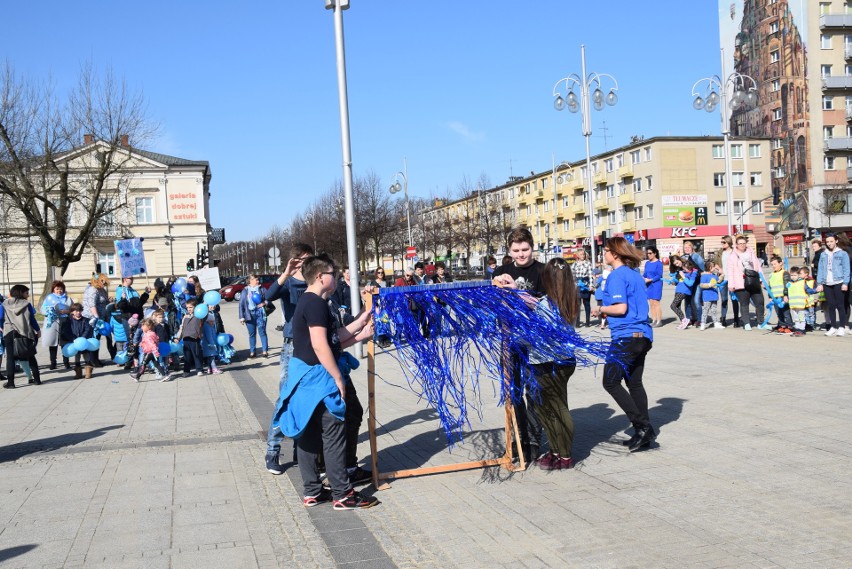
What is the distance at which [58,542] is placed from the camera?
17.5 feet

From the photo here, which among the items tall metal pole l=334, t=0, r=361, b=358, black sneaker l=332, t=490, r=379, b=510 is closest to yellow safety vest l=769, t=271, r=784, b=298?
tall metal pole l=334, t=0, r=361, b=358

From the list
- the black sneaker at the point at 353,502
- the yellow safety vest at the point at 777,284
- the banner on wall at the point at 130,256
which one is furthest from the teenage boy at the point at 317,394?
the banner on wall at the point at 130,256

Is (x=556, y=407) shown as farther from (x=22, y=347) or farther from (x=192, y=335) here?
(x=22, y=347)

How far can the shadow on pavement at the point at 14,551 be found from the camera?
5098 millimetres

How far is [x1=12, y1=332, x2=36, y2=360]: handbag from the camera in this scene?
1422cm

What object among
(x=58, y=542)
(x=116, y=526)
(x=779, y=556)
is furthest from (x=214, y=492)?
(x=779, y=556)

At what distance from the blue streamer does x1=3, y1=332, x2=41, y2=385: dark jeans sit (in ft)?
33.7

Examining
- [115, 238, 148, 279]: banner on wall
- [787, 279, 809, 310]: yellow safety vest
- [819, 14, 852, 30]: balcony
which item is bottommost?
[787, 279, 809, 310]: yellow safety vest

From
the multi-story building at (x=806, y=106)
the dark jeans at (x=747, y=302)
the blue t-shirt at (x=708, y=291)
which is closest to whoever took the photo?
the dark jeans at (x=747, y=302)

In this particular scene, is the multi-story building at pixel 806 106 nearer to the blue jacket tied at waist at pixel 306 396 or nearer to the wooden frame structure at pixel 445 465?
the wooden frame structure at pixel 445 465

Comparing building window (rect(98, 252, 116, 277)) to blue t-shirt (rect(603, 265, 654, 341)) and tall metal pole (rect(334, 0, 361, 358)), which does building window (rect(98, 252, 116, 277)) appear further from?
blue t-shirt (rect(603, 265, 654, 341))

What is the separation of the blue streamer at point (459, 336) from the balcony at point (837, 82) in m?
75.6

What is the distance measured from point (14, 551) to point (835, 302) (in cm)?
1381

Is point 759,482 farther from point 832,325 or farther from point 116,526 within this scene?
point 832,325
